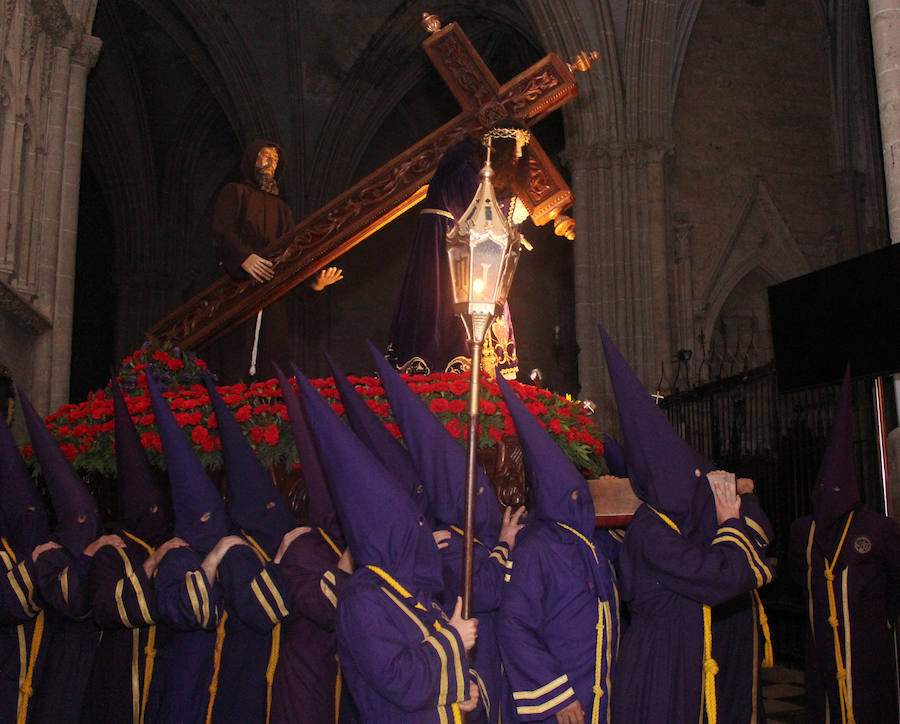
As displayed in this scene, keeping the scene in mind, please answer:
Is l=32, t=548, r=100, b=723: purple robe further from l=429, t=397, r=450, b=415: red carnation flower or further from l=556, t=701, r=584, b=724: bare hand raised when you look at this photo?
l=556, t=701, r=584, b=724: bare hand raised

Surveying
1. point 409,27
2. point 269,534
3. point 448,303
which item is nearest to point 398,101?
point 409,27

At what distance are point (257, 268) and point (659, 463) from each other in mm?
3004

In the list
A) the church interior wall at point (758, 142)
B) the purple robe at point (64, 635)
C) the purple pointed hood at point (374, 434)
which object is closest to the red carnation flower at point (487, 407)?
the purple pointed hood at point (374, 434)

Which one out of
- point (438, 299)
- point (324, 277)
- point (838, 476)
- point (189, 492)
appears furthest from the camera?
point (324, 277)

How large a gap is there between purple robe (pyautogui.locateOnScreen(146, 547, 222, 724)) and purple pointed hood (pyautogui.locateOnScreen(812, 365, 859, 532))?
2.95 metres

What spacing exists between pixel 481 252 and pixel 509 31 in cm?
1598

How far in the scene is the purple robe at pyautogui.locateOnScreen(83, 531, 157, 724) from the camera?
402 cm

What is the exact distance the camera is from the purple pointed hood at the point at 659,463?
12.0ft

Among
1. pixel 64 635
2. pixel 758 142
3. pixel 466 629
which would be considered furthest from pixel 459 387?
pixel 758 142

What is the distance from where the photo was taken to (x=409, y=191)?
20.6 ft

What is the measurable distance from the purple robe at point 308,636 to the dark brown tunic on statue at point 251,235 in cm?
209

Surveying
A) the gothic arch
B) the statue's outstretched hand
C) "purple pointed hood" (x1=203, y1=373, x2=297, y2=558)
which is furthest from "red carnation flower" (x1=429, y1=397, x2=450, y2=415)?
the gothic arch

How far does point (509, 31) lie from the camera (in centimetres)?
1825

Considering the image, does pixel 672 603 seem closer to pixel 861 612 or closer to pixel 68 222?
pixel 861 612
